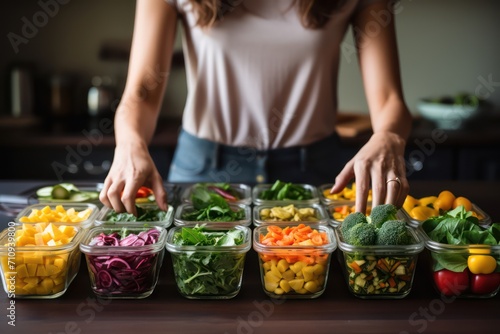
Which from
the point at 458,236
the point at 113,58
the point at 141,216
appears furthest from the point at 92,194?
the point at 113,58

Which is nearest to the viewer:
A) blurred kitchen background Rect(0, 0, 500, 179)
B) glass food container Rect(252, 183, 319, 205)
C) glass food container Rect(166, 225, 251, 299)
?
glass food container Rect(166, 225, 251, 299)

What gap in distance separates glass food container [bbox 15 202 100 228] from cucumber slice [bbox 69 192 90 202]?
8cm

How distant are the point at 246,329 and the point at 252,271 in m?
0.25

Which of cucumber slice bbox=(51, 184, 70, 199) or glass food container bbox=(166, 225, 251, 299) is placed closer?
glass food container bbox=(166, 225, 251, 299)

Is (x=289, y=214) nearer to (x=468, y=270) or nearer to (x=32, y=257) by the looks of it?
(x=468, y=270)

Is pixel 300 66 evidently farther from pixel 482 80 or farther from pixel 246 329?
pixel 482 80

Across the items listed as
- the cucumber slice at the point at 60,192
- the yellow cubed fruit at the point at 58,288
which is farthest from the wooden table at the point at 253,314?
the cucumber slice at the point at 60,192

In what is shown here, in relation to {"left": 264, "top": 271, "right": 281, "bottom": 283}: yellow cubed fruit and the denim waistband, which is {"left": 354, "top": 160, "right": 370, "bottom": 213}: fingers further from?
the denim waistband

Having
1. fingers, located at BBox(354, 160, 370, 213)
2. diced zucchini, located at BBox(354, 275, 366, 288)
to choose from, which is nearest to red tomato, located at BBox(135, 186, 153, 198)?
fingers, located at BBox(354, 160, 370, 213)

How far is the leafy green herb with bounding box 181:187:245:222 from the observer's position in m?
1.37

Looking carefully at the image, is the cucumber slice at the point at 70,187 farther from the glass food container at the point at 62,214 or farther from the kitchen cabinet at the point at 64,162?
the kitchen cabinet at the point at 64,162

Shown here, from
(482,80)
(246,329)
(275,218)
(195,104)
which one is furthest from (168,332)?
(482,80)

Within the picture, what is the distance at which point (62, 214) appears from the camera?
1.37m

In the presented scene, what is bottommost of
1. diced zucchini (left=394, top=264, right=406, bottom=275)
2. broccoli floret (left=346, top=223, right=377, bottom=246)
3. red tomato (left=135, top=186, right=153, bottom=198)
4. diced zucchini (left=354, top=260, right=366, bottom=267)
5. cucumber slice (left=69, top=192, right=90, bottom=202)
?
cucumber slice (left=69, top=192, right=90, bottom=202)
